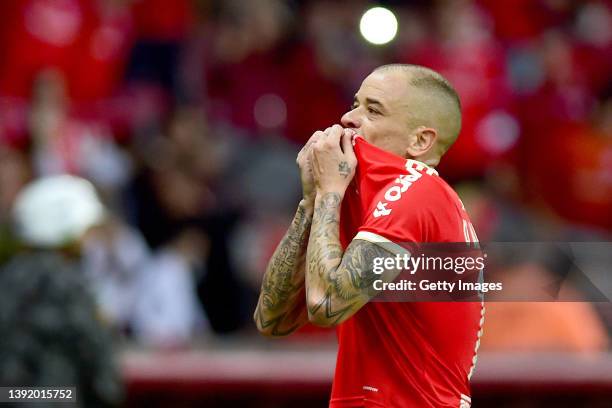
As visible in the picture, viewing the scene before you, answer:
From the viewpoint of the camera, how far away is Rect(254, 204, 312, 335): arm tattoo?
3922 millimetres

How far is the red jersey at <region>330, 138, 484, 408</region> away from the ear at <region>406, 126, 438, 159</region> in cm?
9

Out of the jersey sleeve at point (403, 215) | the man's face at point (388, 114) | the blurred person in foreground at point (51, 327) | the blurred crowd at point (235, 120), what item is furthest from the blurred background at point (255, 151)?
the jersey sleeve at point (403, 215)

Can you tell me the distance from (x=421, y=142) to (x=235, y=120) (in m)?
6.61

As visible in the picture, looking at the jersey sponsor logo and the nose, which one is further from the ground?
the nose

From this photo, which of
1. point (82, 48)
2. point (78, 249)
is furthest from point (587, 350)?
point (82, 48)

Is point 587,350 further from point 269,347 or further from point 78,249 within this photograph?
point 78,249

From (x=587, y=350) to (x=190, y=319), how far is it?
108 inches

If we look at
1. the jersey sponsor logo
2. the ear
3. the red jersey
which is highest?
the ear

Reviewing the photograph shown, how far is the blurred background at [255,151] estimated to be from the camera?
7.38 metres

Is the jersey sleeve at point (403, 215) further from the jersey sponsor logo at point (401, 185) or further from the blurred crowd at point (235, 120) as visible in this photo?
the blurred crowd at point (235, 120)

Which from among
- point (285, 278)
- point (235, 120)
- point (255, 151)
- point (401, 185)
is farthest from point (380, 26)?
point (235, 120)

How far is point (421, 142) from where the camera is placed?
12.7 ft

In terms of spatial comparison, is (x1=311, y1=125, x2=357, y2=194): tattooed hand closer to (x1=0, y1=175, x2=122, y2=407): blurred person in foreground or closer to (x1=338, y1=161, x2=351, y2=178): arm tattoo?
(x1=338, y1=161, x2=351, y2=178): arm tattoo

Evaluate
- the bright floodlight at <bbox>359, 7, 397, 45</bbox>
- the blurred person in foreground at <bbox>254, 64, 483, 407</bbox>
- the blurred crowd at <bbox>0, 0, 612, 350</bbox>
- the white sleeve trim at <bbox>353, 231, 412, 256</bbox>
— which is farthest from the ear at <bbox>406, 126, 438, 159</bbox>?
the blurred crowd at <bbox>0, 0, 612, 350</bbox>
